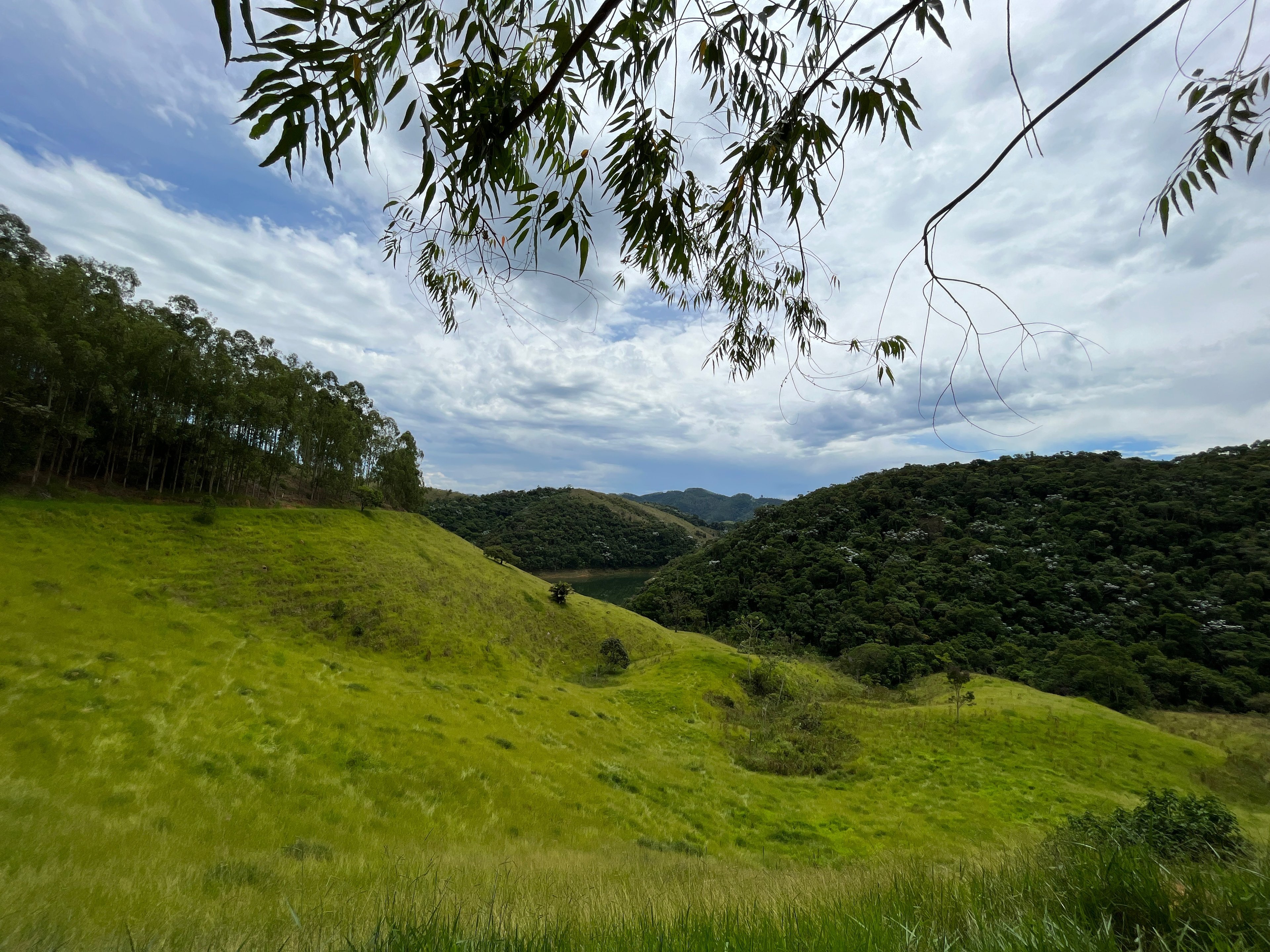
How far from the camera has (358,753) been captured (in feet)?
36.1

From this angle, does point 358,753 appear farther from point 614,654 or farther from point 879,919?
point 614,654

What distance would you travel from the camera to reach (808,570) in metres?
61.2

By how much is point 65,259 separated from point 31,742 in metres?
25.9

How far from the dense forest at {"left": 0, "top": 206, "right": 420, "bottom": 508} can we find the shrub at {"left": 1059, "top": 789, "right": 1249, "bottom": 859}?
102 feet

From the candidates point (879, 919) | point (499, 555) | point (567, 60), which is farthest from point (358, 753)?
point (499, 555)

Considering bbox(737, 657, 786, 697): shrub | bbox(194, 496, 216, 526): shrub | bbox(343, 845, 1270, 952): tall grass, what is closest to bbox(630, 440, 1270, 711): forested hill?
bbox(737, 657, 786, 697): shrub

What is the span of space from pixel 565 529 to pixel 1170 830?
307 feet

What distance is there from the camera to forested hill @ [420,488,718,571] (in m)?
88.1

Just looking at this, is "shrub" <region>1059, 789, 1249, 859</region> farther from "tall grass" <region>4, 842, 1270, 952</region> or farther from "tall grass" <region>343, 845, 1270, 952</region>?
"tall grass" <region>343, 845, 1270, 952</region>

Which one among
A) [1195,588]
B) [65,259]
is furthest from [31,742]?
[1195,588]

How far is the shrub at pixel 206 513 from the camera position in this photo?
82.4ft

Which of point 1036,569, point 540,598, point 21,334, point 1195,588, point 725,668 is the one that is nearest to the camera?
point 21,334

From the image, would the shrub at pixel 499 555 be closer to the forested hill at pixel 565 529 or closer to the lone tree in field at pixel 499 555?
the lone tree in field at pixel 499 555

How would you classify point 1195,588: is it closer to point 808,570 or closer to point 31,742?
point 808,570
